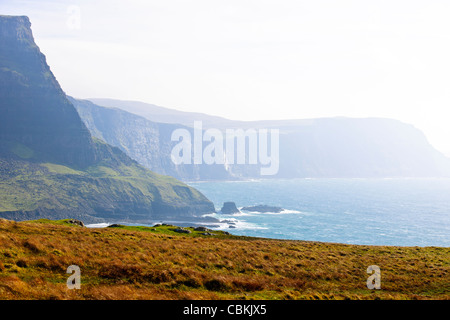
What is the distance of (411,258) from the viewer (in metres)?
39.8

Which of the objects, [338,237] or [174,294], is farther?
[338,237]

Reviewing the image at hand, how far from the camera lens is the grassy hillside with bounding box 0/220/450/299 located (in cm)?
1911

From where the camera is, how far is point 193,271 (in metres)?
23.7

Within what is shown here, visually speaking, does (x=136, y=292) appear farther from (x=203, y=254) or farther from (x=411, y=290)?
(x=411, y=290)

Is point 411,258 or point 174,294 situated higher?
point 174,294

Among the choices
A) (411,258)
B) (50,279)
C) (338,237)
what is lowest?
(338,237)

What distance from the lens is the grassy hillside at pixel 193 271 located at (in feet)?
62.7

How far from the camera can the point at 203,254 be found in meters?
31.7
